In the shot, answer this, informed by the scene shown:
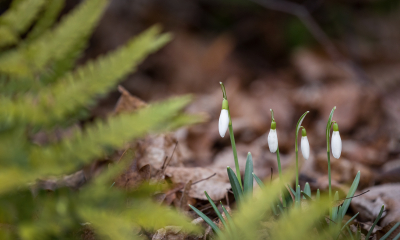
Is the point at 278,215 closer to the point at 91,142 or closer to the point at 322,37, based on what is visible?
the point at 91,142

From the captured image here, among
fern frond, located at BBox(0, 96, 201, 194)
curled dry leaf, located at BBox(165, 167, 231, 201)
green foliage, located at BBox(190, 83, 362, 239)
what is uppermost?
fern frond, located at BBox(0, 96, 201, 194)

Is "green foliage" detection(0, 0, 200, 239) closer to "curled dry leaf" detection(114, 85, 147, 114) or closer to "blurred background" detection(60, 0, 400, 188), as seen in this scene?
"curled dry leaf" detection(114, 85, 147, 114)

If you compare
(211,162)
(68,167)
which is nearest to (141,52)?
(68,167)

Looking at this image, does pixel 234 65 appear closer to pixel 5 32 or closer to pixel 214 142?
pixel 214 142

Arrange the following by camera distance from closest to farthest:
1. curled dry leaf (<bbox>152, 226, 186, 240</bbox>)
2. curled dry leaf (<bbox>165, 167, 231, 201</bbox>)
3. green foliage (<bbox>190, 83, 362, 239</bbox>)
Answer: green foliage (<bbox>190, 83, 362, 239</bbox>), curled dry leaf (<bbox>152, 226, 186, 240</bbox>), curled dry leaf (<bbox>165, 167, 231, 201</bbox>)

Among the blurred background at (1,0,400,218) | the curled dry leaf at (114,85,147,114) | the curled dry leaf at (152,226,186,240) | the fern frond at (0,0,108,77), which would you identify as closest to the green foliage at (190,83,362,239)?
the curled dry leaf at (152,226,186,240)

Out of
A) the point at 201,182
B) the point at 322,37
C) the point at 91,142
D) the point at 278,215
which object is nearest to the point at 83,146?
the point at 91,142
